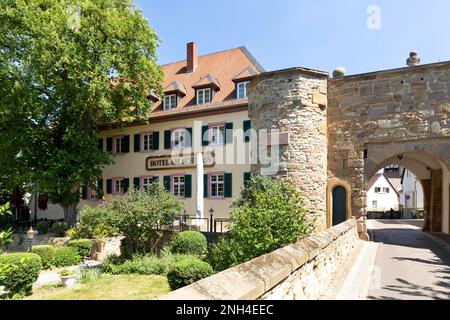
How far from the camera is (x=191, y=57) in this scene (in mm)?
25031

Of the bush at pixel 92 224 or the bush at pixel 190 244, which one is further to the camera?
the bush at pixel 92 224

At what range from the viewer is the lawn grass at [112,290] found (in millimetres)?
10102

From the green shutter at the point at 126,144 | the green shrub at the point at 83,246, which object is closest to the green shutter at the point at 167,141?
the green shutter at the point at 126,144

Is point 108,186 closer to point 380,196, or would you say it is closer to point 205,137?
point 205,137

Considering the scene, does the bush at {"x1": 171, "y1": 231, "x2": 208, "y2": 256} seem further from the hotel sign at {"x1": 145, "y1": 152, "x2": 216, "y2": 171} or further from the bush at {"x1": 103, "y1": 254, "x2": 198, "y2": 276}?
the hotel sign at {"x1": 145, "y1": 152, "x2": 216, "y2": 171}

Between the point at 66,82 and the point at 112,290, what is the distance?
12.4 meters

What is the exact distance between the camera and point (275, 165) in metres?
14.1

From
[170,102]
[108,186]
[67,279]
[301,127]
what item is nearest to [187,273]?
[67,279]

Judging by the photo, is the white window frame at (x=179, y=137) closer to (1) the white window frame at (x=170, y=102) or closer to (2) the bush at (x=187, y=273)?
(1) the white window frame at (x=170, y=102)

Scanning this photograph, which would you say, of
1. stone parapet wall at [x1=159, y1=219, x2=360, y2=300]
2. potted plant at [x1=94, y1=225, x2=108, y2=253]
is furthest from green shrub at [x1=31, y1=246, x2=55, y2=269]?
stone parapet wall at [x1=159, y1=219, x2=360, y2=300]

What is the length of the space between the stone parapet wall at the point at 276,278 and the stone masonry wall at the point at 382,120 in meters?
8.80

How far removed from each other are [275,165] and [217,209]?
22.8ft

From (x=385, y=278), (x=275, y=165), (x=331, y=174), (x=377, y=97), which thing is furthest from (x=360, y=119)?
(x=385, y=278)

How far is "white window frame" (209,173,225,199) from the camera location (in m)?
20.2
